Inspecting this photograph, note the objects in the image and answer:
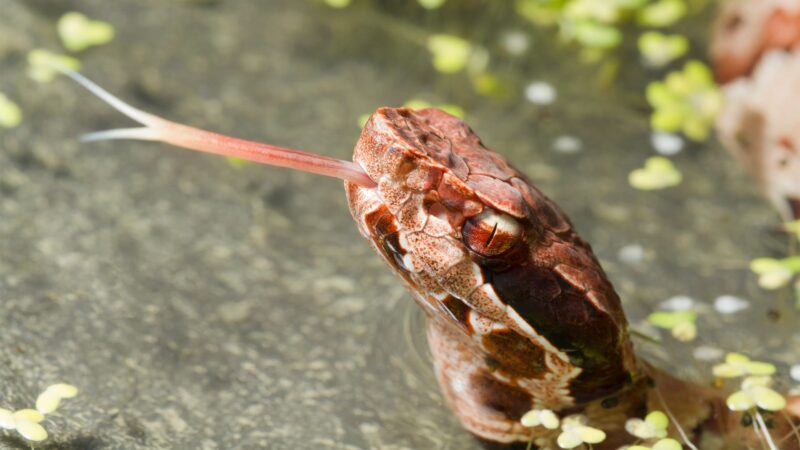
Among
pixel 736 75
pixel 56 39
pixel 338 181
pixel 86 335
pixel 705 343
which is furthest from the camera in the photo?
pixel 736 75

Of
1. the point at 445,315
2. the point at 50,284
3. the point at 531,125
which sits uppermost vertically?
the point at 531,125

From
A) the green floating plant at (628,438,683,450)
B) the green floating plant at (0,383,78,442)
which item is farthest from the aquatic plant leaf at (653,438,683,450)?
the green floating plant at (0,383,78,442)

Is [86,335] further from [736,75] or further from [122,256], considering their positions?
[736,75]

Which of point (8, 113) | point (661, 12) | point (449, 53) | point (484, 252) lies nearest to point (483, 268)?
point (484, 252)

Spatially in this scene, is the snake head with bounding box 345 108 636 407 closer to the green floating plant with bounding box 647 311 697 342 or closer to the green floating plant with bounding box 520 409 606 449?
the green floating plant with bounding box 520 409 606 449

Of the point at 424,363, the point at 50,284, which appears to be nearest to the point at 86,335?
the point at 50,284

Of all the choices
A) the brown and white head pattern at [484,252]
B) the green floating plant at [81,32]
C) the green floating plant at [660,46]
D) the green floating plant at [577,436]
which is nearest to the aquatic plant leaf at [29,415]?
the brown and white head pattern at [484,252]

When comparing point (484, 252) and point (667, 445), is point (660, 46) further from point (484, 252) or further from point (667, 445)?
point (484, 252)
